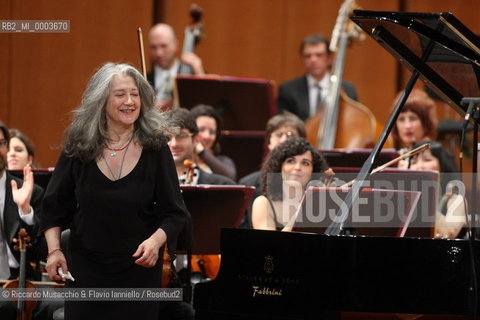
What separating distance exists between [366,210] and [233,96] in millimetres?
2190

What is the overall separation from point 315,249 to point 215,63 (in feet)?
14.4

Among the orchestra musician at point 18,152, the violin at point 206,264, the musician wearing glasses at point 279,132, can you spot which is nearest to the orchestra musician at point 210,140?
the musician wearing glasses at point 279,132

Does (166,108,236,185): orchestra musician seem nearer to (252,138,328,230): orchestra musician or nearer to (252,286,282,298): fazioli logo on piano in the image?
(252,138,328,230): orchestra musician

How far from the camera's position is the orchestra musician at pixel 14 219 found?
3.55m

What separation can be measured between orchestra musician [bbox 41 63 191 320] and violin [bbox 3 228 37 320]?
66cm

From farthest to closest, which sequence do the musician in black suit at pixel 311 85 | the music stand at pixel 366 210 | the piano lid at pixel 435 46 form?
the musician in black suit at pixel 311 85 < the music stand at pixel 366 210 < the piano lid at pixel 435 46

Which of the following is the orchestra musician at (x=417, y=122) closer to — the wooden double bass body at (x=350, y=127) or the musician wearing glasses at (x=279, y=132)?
the musician wearing glasses at (x=279, y=132)

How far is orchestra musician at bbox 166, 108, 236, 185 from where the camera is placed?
416 cm

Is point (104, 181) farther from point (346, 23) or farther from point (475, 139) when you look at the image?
point (346, 23)

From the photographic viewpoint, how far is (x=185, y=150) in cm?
419

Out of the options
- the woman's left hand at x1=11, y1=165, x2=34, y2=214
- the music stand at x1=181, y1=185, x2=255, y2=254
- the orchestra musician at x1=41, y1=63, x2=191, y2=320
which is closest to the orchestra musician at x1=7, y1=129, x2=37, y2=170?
the woman's left hand at x1=11, y1=165, x2=34, y2=214

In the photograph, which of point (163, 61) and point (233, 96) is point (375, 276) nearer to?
point (233, 96)

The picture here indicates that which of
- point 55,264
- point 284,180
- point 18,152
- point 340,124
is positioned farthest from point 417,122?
point 55,264

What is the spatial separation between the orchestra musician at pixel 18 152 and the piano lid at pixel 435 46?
1989 millimetres
